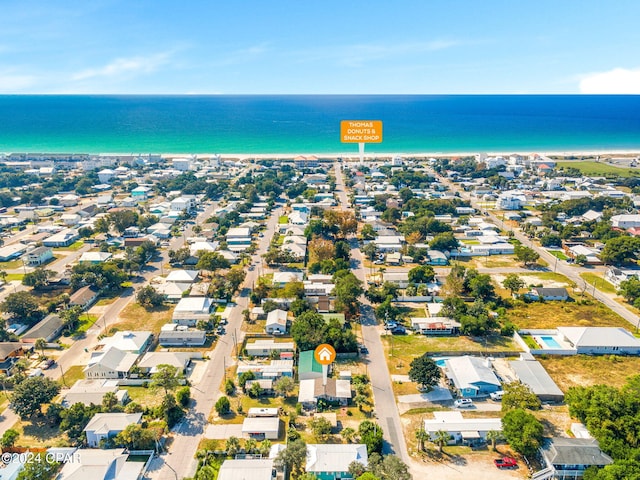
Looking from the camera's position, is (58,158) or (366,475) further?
(58,158)

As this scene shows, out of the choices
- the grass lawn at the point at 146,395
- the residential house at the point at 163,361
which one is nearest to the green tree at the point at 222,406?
the grass lawn at the point at 146,395

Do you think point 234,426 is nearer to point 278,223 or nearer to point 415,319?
point 415,319

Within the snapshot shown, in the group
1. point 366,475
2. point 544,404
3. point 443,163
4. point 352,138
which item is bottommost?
point 544,404

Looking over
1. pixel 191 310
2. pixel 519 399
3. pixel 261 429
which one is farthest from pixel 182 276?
pixel 519 399

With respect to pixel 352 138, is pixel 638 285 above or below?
below

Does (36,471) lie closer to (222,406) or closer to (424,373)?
(222,406)

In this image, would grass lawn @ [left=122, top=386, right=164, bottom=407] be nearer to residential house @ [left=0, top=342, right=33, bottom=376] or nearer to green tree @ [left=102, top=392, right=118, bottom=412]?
green tree @ [left=102, top=392, right=118, bottom=412]

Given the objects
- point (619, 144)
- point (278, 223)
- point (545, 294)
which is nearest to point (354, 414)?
point (545, 294)
